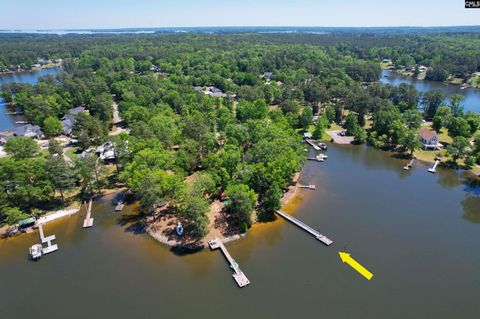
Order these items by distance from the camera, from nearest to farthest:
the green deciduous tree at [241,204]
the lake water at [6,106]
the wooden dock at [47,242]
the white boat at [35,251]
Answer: the white boat at [35,251]
the wooden dock at [47,242]
the green deciduous tree at [241,204]
the lake water at [6,106]

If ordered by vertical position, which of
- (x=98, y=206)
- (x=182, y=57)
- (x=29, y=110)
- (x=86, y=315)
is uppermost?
(x=182, y=57)

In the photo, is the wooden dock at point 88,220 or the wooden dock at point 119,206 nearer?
the wooden dock at point 88,220

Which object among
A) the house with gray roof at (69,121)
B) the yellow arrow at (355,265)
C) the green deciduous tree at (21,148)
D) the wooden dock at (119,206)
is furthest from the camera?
the house with gray roof at (69,121)

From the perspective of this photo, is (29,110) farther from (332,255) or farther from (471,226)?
(471,226)

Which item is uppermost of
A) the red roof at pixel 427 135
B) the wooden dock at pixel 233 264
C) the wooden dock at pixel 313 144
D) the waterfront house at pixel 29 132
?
the waterfront house at pixel 29 132

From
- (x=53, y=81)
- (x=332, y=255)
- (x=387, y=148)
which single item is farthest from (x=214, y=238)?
(x=53, y=81)

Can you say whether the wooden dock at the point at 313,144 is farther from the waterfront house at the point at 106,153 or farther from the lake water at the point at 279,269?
the waterfront house at the point at 106,153

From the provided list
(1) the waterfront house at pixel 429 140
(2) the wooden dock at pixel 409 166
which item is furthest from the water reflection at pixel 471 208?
(1) the waterfront house at pixel 429 140
